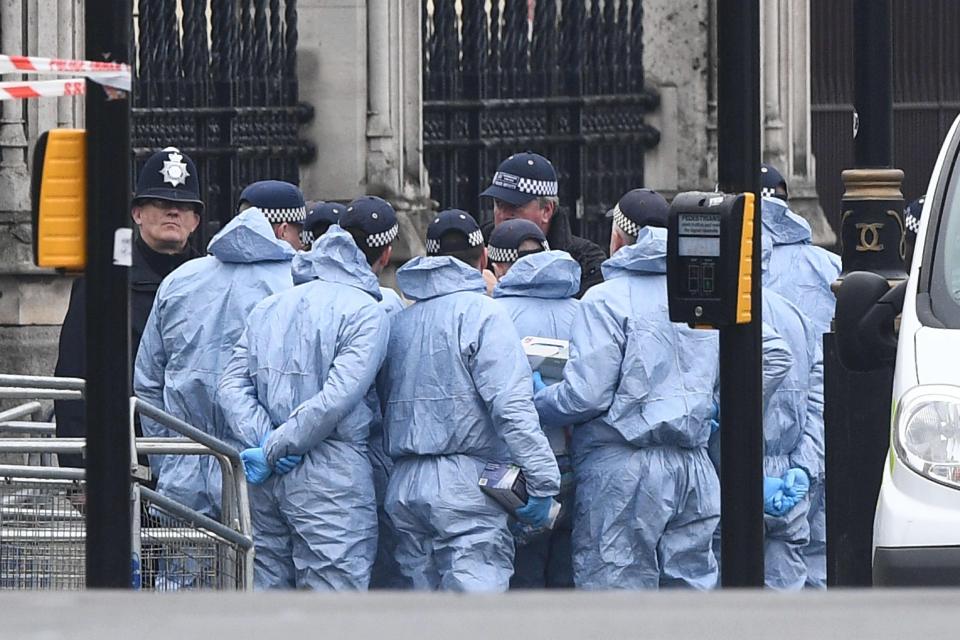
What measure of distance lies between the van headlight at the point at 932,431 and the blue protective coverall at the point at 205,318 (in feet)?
10.9

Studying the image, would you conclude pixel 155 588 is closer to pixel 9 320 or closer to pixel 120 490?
pixel 120 490

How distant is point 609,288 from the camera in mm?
8062

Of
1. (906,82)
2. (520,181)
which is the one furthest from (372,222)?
(906,82)

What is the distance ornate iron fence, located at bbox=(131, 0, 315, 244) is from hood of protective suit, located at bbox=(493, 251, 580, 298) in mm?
5129

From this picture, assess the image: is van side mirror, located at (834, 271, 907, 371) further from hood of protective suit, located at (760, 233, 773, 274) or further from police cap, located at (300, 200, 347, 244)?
police cap, located at (300, 200, 347, 244)

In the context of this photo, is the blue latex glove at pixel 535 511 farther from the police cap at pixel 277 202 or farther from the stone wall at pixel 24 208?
the stone wall at pixel 24 208

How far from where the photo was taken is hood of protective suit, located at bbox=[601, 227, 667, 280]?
8086 millimetres

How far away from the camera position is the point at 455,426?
7793 millimetres

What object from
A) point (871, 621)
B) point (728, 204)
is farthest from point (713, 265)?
point (871, 621)

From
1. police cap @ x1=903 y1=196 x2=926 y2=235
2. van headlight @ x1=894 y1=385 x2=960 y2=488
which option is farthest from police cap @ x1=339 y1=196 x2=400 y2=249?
police cap @ x1=903 y1=196 x2=926 y2=235

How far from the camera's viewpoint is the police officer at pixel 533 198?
10.7m

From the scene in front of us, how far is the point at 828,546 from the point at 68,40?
21.4 ft

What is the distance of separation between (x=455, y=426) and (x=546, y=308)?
2.56ft

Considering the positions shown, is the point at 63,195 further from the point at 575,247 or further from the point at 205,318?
the point at 575,247
